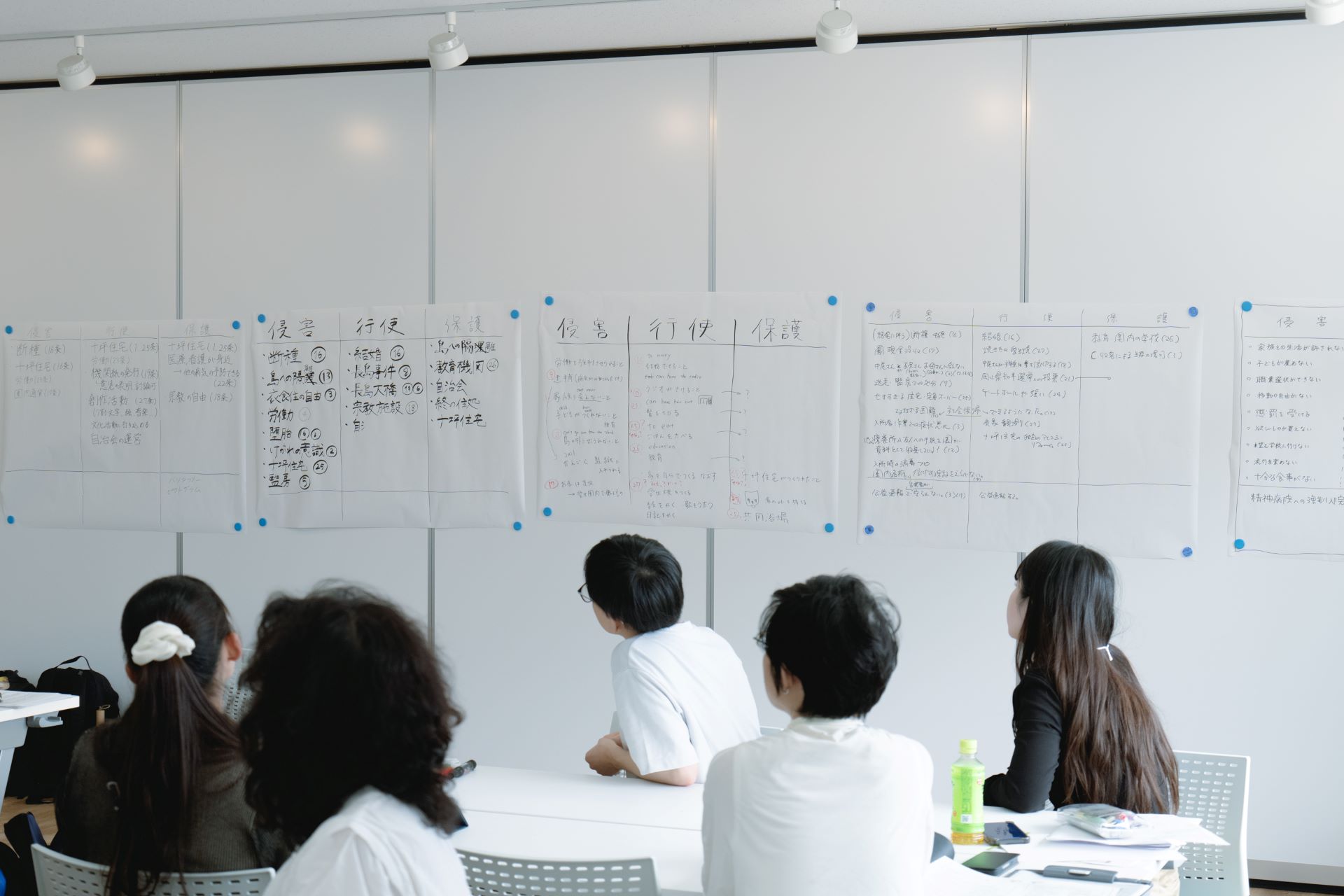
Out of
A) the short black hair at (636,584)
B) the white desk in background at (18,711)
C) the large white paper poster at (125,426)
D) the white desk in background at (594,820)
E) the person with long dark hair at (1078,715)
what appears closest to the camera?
the white desk in background at (594,820)

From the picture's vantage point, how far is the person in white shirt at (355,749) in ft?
4.09

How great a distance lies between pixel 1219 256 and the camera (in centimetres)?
369

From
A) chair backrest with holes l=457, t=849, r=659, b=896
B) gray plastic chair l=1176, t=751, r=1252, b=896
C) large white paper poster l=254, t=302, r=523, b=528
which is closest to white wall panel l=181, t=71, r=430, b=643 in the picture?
large white paper poster l=254, t=302, r=523, b=528

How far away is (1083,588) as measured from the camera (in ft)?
7.62

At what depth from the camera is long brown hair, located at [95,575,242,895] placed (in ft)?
5.74

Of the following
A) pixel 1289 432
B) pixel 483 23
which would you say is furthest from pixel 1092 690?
pixel 483 23

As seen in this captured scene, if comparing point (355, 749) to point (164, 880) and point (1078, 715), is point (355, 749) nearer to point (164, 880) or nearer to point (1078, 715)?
point (164, 880)

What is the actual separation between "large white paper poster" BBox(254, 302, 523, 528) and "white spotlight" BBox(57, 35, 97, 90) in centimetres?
99

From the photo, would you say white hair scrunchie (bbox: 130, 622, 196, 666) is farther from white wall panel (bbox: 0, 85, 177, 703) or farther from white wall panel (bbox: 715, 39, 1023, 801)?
white wall panel (bbox: 0, 85, 177, 703)

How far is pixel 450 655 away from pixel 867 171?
2245 millimetres

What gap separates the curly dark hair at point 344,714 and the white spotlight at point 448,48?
2.76 m

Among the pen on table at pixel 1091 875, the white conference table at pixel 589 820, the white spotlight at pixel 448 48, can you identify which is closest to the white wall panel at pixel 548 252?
the white spotlight at pixel 448 48

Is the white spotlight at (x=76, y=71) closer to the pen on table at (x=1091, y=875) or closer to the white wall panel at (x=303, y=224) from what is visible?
the white wall panel at (x=303, y=224)

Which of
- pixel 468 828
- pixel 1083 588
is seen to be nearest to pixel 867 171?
pixel 1083 588
